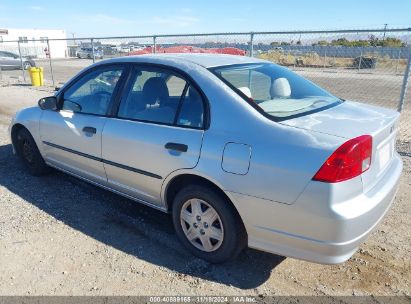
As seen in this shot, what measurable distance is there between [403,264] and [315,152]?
1485mm

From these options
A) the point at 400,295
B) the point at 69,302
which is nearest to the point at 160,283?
the point at 69,302

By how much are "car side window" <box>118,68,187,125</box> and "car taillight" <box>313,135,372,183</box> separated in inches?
54.6

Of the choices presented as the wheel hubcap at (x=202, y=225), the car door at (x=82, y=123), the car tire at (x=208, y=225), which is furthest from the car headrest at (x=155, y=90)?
the wheel hubcap at (x=202, y=225)

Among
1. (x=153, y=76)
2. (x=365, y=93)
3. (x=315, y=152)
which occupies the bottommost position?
(x=365, y=93)

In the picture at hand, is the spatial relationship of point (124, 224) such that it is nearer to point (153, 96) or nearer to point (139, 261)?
point (139, 261)

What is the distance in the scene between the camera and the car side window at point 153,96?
3154mm

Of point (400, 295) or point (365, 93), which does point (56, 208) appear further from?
point (365, 93)

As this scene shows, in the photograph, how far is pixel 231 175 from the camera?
261 cm

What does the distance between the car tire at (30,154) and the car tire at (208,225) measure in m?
2.49

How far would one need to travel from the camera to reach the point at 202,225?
2.98 metres

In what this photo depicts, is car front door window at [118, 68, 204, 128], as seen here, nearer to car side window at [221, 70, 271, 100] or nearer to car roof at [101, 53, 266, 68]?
car roof at [101, 53, 266, 68]

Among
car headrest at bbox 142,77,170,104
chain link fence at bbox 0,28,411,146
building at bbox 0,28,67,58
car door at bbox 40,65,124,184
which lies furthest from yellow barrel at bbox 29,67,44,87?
building at bbox 0,28,67,58

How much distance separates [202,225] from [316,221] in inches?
39.6

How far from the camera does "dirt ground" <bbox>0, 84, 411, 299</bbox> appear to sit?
8.97ft
